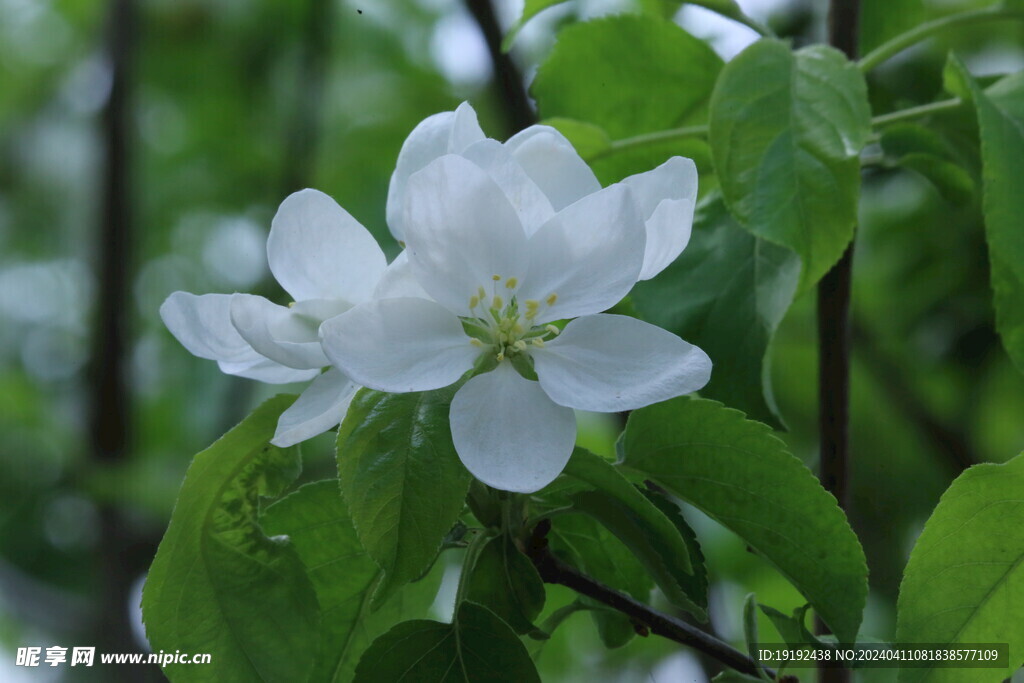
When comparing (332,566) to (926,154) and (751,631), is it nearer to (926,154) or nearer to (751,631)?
(751,631)

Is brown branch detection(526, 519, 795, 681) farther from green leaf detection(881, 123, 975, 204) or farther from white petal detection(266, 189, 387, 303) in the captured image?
green leaf detection(881, 123, 975, 204)

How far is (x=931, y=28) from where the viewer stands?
101cm

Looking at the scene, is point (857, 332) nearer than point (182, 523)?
No

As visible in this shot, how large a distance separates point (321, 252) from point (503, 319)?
0.43 feet

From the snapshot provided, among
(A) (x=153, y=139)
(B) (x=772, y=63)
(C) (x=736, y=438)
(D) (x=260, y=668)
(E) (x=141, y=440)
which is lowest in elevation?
(E) (x=141, y=440)

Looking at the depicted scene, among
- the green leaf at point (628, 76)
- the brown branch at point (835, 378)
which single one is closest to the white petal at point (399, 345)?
the brown branch at point (835, 378)

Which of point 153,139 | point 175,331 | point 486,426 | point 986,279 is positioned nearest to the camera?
point 486,426

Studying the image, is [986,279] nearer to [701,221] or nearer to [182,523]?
[701,221]

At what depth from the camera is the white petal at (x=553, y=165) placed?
70cm

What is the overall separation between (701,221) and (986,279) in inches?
35.0

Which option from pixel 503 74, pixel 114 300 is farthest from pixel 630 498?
pixel 114 300

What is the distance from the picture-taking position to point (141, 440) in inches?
106

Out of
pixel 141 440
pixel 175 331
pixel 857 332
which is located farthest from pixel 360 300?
pixel 141 440

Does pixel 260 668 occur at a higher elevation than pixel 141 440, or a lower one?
higher
